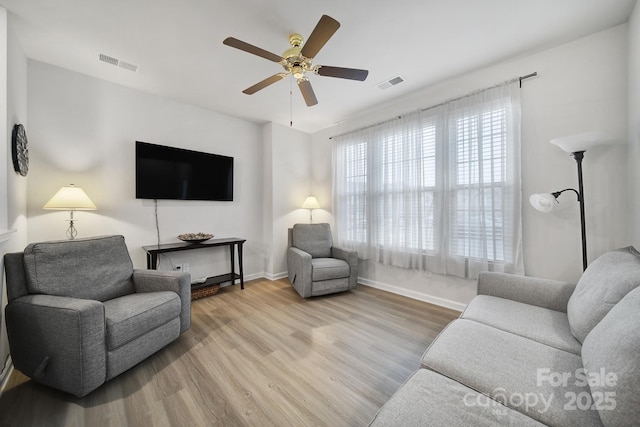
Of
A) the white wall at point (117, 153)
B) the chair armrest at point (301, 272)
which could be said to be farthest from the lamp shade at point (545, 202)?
the white wall at point (117, 153)

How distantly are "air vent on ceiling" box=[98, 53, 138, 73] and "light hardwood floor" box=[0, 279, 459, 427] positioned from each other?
2.66 m

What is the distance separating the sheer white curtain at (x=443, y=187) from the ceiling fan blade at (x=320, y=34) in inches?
70.1

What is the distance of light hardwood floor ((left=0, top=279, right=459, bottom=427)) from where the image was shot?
1351 mm

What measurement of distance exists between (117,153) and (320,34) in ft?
8.88

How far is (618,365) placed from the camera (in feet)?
2.41

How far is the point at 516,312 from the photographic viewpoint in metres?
1.58

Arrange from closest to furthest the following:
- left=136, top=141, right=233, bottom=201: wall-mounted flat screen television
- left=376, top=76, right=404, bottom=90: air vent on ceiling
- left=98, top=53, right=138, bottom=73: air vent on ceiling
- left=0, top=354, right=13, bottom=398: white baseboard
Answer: left=0, top=354, right=13, bottom=398: white baseboard → left=98, top=53, right=138, bottom=73: air vent on ceiling → left=376, top=76, right=404, bottom=90: air vent on ceiling → left=136, top=141, right=233, bottom=201: wall-mounted flat screen television

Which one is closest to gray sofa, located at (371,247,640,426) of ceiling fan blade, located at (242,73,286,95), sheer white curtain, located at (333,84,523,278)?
sheer white curtain, located at (333,84,523,278)

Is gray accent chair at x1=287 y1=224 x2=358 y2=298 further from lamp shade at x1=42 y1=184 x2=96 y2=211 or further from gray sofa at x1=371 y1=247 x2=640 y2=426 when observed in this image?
lamp shade at x1=42 y1=184 x2=96 y2=211

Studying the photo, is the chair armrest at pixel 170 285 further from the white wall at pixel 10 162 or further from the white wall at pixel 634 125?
the white wall at pixel 634 125

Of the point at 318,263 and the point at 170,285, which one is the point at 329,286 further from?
the point at 170,285

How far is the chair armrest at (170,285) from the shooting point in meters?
2.04

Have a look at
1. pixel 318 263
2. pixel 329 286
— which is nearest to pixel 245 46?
pixel 318 263

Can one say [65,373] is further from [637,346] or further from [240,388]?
[637,346]
